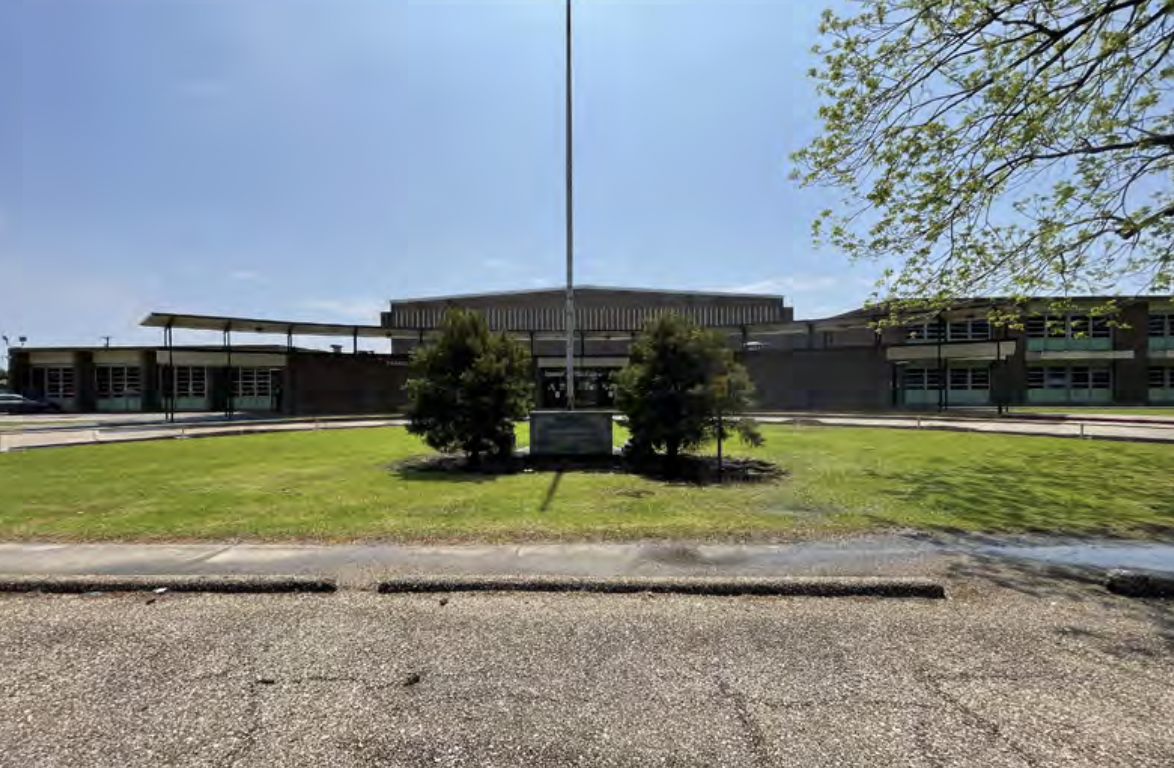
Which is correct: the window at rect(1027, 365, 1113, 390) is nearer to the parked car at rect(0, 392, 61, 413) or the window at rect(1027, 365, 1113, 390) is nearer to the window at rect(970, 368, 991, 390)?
the window at rect(970, 368, 991, 390)

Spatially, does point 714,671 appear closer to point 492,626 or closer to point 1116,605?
point 492,626

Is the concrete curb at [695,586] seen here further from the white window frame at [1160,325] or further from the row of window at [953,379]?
the white window frame at [1160,325]

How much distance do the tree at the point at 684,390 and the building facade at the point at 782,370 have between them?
2321 centimetres

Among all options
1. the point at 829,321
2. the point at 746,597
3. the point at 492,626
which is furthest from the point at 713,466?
the point at 829,321

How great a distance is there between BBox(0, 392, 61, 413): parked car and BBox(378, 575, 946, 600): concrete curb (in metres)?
50.8

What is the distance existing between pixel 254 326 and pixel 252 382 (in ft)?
23.7

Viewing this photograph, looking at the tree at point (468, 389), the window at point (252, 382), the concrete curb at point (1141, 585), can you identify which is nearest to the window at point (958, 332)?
the tree at point (468, 389)

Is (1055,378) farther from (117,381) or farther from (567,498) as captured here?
(117,381)

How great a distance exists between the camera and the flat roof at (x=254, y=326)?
31234mm

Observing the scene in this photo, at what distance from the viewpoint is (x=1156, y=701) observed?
Result: 3180 millimetres

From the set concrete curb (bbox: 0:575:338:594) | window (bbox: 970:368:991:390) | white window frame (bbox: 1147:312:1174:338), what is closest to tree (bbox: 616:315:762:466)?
concrete curb (bbox: 0:575:338:594)

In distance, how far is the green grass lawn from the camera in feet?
Result: 23.4

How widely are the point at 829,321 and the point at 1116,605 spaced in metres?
35.9

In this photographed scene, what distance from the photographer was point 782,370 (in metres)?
38.3
